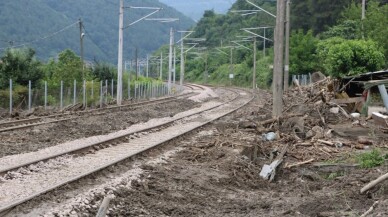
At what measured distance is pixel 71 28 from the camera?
126 metres

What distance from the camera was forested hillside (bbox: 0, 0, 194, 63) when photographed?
109188mm

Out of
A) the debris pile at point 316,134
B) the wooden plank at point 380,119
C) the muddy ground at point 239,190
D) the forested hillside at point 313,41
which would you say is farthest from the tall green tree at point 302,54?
the muddy ground at point 239,190

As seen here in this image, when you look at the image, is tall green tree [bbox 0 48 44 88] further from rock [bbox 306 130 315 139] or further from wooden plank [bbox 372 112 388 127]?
wooden plank [bbox 372 112 388 127]

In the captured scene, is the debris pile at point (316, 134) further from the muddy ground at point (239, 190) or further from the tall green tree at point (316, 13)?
the tall green tree at point (316, 13)

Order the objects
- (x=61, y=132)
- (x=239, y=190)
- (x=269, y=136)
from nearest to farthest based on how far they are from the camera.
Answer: (x=239, y=190)
(x=269, y=136)
(x=61, y=132)

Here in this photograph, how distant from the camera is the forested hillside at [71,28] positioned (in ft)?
358

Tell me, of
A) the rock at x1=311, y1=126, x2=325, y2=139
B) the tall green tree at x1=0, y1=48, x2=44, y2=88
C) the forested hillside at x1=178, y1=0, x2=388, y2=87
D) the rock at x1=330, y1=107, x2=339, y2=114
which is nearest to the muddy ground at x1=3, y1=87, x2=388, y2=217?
the rock at x1=311, y1=126, x2=325, y2=139

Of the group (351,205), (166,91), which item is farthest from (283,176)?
(166,91)

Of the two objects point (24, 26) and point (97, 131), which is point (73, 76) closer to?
point (97, 131)

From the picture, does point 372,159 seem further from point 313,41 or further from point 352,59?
point 313,41

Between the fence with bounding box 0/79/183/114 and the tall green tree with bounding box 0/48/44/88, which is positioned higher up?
the tall green tree with bounding box 0/48/44/88

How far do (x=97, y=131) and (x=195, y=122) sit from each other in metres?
5.77

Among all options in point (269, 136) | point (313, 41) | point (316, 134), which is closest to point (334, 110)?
point (316, 134)

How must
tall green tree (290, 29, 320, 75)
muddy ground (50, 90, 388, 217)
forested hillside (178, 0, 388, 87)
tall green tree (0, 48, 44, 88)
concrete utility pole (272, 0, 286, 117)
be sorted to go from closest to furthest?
muddy ground (50, 90, 388, 217) → concrete utility pole (272, 0, 286, 117) → forested hillside (178, 0, 388, 87) → tall green tree (0, 48, 44, 88) → tall green tree (290, 29, 320, 75)
